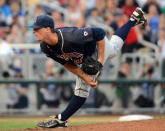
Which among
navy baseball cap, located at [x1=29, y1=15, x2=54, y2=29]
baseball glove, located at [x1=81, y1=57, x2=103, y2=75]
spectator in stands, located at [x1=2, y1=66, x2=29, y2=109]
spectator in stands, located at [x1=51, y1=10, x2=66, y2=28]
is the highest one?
spectator in stands, located at [x1=51, y1=10, x2=66, y2=28]

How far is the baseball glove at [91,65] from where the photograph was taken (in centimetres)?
644

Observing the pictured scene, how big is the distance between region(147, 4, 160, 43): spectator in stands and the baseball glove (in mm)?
5453

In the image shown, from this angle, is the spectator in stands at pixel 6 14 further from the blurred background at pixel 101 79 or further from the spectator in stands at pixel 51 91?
the spectator in stands at pixel 51 91

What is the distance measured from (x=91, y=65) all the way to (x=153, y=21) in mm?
5894

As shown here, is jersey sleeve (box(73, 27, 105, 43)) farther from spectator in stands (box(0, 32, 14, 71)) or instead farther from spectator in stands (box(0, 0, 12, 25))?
spectator in stands (box(0, 0, 12, 25))

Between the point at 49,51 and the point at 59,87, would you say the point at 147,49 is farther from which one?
the point at 49,51

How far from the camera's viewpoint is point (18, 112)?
11398 millimetres

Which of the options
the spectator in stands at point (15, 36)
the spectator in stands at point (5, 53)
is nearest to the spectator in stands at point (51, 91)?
the spectator in stands at point (5, 53)

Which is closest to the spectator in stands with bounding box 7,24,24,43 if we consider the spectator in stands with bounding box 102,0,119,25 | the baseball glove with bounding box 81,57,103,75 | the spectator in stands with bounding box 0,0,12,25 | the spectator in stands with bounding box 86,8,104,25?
the spectator in stands with bounding box 0,0,12,25

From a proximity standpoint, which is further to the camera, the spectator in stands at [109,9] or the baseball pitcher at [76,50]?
the spectator in stands at [109,9]

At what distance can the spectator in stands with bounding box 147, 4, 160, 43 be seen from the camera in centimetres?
1181

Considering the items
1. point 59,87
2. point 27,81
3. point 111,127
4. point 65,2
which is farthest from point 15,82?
point 111,127

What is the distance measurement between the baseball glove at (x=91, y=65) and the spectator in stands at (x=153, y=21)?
5.45 meters

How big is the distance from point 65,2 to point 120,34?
20.3ft
